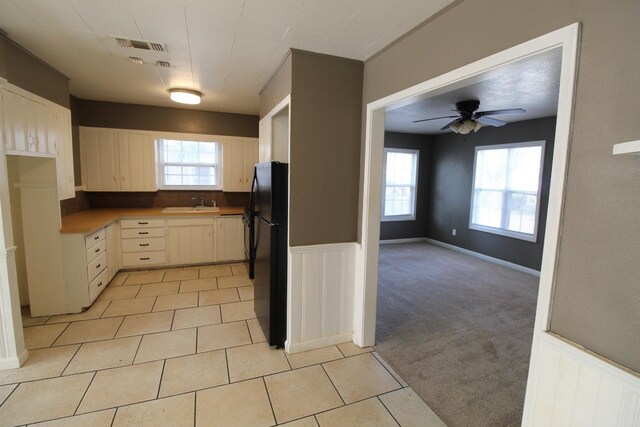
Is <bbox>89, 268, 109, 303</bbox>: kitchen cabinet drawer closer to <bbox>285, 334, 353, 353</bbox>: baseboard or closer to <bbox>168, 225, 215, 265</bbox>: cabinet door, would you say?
<bbox>168, 225, 215, 265</bbox>: cabinet door

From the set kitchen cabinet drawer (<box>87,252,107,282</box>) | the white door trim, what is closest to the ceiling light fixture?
the white door trim

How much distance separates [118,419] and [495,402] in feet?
8.00

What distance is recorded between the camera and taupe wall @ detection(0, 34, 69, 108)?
236 cm

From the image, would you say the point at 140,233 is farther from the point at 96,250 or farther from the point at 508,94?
the point at 508,94

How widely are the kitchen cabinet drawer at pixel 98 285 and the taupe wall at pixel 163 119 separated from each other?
225 centimetres

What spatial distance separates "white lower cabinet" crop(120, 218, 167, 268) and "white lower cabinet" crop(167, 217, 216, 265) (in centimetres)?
12

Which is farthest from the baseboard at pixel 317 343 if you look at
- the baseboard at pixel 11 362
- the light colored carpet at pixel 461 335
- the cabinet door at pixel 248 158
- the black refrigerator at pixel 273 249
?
the cabinet door at pixel 248 158

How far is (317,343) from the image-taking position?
2719mm

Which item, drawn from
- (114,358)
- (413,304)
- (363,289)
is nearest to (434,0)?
(363,289)

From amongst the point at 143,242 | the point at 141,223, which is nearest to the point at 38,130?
the point at 141,223

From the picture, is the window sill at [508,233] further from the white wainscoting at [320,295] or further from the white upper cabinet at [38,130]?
the white upper cabinet at [38,130]

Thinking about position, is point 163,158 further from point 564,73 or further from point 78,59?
point 564,73

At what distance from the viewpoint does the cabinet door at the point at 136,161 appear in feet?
15.3

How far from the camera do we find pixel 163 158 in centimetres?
507
